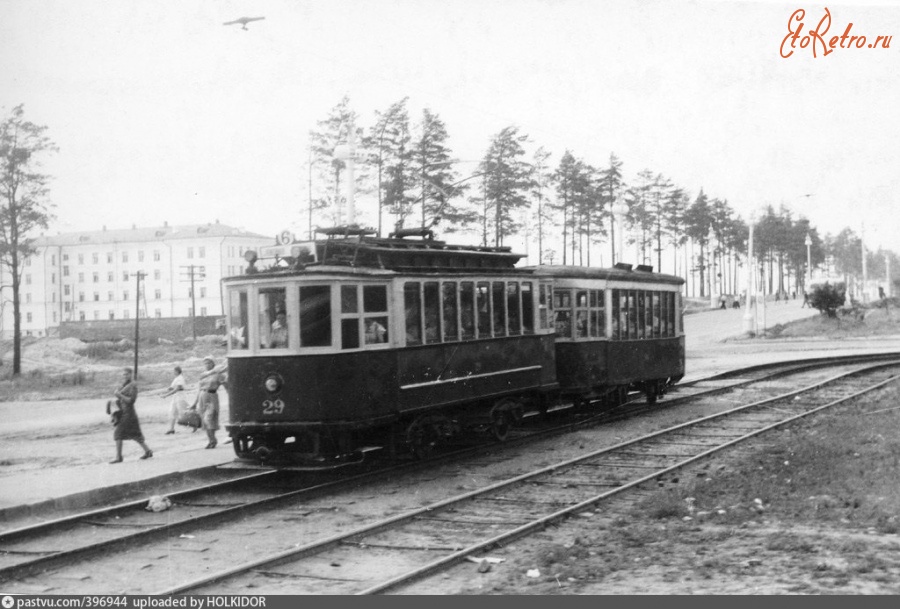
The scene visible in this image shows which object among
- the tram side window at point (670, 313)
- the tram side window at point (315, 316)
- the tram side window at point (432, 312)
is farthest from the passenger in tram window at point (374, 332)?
the tram side window at point (670, 313)

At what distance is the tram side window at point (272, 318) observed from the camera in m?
12.1

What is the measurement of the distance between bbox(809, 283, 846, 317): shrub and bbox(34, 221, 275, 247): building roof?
34426 millimetres

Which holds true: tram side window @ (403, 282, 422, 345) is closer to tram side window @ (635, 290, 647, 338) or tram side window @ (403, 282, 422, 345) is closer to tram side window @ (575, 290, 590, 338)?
tram side window @ (575, 290, 590, 338)

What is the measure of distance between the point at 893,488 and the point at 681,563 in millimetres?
3736

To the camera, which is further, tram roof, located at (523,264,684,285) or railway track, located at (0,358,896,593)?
tram roof, located at (523,264,684,285)

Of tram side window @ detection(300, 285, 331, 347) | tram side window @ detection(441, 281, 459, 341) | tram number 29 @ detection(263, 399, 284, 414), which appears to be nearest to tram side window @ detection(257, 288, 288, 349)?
tram side window @ detection(300, 285, 331, 347)

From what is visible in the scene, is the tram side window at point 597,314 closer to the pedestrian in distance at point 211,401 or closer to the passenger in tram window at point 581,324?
the passenger in tram window at point 581,324

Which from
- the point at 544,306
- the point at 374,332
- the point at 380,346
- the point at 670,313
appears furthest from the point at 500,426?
the point at 670,313

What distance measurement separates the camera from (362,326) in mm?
12352

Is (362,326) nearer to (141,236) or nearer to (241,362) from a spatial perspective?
(241,362)

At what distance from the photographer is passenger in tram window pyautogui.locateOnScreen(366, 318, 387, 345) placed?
492 inches

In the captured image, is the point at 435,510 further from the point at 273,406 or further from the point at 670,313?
the point at 670,313

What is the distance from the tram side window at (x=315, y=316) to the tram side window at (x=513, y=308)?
4341 mm
